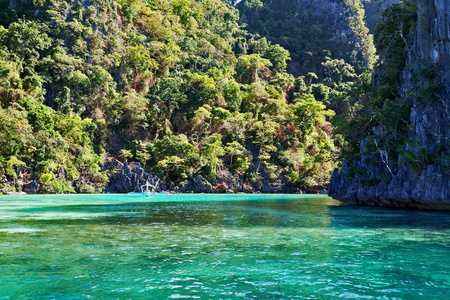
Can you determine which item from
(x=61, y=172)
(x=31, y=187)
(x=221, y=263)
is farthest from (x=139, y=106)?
(x=221, y=263)

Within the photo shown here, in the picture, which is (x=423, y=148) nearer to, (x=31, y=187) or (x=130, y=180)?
Answer: (x=130, y=180)

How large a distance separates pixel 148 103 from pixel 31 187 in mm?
19234

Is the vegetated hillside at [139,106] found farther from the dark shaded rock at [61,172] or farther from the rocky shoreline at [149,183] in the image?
the rocky shoreline at [149,183]

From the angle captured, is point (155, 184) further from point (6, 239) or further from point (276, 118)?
point (6, 239)

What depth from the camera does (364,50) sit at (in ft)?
252

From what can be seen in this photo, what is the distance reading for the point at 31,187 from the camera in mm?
38031

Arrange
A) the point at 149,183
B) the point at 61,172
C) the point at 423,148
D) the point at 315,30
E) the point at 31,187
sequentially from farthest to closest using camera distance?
the point at 315,30
the point at 149,183
the point at 61,172
the point at 31,187
the point at 423,148

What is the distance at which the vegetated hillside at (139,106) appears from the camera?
39625mm

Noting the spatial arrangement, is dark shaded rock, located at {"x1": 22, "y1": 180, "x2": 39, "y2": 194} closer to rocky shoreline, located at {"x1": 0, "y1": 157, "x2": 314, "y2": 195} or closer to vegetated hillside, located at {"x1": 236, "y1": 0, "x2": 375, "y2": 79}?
rocky shoreline, located at {"x1": 0, "y1": 157, "x2": 314, "y2": 195}

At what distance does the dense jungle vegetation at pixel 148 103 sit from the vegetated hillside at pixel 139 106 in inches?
6.4

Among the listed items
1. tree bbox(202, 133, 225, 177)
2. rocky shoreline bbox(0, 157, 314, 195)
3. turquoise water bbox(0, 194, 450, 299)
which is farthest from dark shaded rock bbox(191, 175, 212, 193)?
turquoise water bbox(0, 194, 450, 299)

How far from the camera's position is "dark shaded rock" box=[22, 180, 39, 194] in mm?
37812

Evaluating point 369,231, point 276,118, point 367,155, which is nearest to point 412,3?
point 367,155

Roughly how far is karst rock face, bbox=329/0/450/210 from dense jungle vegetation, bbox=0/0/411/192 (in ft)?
19.5
